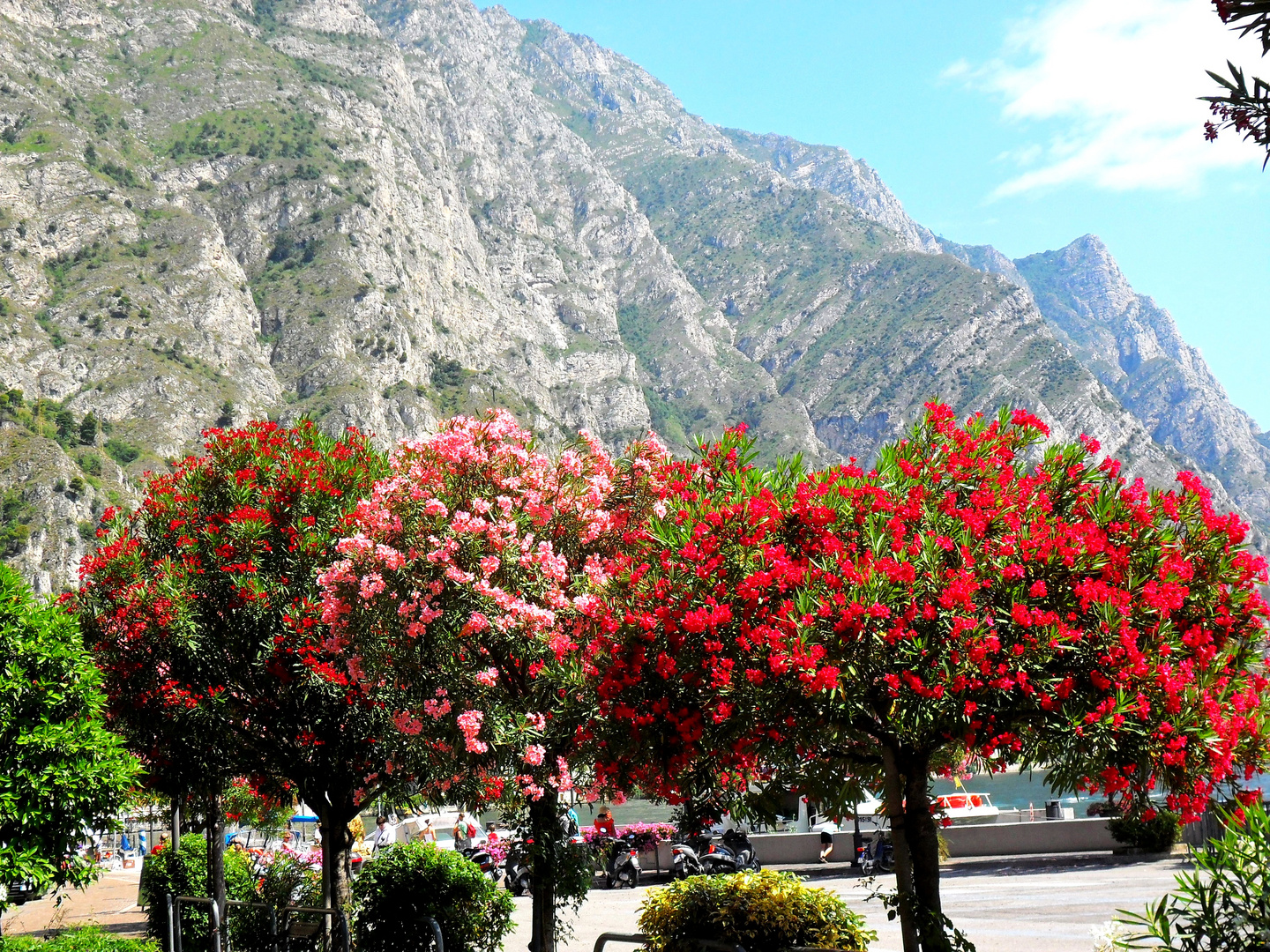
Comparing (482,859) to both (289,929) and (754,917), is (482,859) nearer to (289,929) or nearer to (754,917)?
(289,929)

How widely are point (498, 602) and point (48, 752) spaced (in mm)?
4402

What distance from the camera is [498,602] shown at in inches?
407

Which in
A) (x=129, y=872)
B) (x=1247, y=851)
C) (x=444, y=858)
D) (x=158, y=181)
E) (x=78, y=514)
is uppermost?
(x=158, y=181)

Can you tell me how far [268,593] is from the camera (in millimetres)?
13984

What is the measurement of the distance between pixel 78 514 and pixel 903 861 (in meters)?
125

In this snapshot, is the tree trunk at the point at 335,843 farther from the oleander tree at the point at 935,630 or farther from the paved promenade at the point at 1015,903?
the oleander tree at the point at 935,630

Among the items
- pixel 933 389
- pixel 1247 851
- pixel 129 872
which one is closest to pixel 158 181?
pixel 933 389

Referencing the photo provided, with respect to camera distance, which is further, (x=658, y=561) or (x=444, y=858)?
(x=444, y=858)

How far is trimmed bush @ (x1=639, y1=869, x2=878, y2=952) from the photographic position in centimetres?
959

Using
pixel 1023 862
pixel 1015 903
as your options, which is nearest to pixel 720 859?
pixel 1023 862

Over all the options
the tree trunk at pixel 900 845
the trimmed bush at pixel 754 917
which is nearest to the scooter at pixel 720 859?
the trimmed bush at pixel 754 917

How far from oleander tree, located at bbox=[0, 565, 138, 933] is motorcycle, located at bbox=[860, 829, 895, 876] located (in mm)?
19931

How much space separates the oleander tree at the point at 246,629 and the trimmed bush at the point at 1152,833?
61.7 feet

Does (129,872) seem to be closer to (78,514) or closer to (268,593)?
(268,593)
